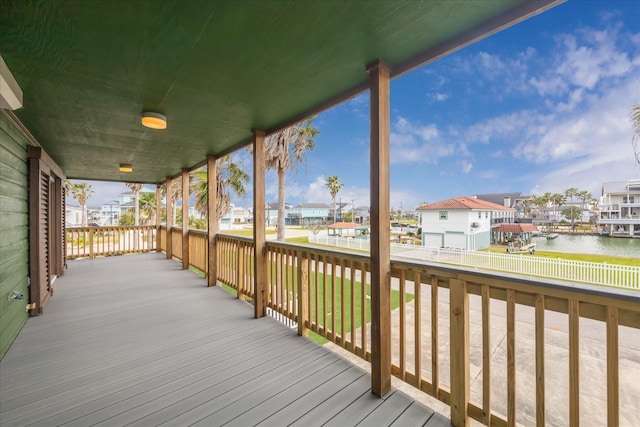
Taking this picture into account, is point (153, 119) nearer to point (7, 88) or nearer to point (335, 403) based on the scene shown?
point (7, 88)

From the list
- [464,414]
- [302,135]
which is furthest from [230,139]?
[302,135]

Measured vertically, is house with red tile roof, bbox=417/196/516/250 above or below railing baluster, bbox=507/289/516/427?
above

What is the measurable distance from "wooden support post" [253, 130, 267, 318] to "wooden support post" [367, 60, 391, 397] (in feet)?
5.69

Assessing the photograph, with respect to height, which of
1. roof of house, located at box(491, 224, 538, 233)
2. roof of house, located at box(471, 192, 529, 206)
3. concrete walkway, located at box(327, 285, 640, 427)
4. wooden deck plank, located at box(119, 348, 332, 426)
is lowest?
concrete walkway, located at box(327, 285, 640, 427)

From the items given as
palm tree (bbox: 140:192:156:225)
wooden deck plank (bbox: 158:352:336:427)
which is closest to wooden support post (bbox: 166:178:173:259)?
wooden deck plank (bbox: 158:352:336:427)

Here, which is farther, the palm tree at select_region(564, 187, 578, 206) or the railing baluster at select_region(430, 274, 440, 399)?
the palm tree at select_region(564, 187, 578, 206)

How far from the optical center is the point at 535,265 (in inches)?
73.9

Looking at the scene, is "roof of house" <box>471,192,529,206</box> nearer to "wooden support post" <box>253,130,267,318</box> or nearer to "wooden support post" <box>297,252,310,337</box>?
"wooden support post" <box>297,252,310,337</box>

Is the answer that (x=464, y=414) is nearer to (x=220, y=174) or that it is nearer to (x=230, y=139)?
(x=230, y=139)

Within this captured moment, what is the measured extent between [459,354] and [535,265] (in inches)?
33.4

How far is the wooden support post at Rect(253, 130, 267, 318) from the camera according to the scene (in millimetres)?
3268

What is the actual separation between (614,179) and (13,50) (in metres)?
3.87

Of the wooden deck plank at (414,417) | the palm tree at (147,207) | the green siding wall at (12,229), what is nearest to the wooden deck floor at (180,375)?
the wooden deck plank at (414,417)

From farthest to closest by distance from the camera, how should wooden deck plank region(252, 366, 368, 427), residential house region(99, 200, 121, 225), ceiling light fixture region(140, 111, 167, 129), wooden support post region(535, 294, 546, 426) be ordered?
residential house region(99, 200, 121, 225) < ceiling light fixture region(140, 111, 167, 129) < wooden deck plank region(252, 366, 368, 427) < wooden support post region(535, 294, 546, 426)
